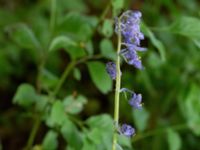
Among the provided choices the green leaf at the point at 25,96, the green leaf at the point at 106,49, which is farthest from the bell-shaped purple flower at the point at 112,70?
the green leaf at the point at 25,96

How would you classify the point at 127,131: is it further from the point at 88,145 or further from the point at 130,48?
the point at 88,145

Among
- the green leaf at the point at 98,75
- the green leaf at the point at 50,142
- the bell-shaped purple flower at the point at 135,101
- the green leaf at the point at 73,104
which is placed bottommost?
the green leaf at the point at 50,142

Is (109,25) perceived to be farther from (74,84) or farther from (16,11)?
(16,11)

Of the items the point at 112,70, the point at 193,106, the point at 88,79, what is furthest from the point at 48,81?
the point at 88,79

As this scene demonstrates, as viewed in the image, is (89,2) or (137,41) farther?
(89,2)

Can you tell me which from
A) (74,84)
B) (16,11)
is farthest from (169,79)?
(16,11)

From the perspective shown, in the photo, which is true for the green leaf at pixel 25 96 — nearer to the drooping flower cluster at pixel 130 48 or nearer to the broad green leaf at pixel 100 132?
the broad green leaf at pixel 100 132

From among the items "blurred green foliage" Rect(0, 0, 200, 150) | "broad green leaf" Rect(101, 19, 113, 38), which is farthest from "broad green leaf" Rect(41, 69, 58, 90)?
"broad green leaf" Rect(101, 19, 113, 38)
